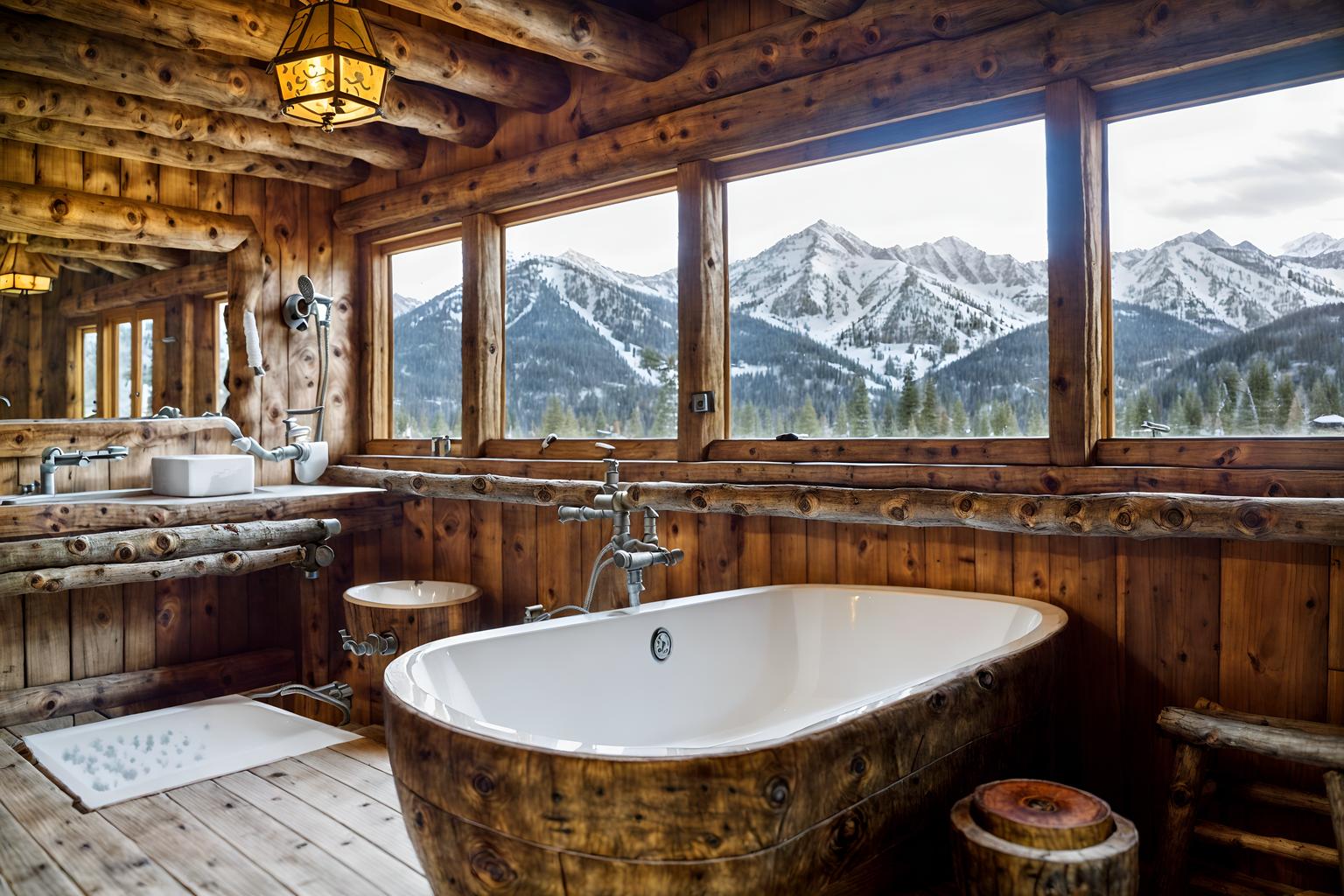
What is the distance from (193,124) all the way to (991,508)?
321 centimetres

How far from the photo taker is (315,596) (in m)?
4.11

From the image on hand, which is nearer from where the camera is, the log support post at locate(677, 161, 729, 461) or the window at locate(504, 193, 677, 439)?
the log support post at locate(677, 161, 729, 461)

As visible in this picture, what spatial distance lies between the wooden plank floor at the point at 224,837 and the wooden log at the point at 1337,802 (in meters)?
1.91

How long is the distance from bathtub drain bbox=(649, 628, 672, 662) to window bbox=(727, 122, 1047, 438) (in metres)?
0.85

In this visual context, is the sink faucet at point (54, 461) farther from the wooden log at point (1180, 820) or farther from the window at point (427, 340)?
the wooden log at point (1180, 820)

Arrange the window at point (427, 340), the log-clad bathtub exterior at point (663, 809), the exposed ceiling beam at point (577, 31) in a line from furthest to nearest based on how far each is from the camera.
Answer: the window at point (427, 340) → the exposed ceiling beam at point (577, 31) → the log-clad bathtub exterior at point (663, 809)

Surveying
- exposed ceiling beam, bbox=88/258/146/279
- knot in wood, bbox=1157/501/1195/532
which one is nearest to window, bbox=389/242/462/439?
exposed ceiling beam, bbox=88/258/146/279

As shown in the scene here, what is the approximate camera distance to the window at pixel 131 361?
3773 millimetres

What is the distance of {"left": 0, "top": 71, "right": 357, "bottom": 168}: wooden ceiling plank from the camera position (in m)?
3.16

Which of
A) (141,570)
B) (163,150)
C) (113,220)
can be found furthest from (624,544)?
(113,220)

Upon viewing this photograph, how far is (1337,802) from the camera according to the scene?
1.72 meters

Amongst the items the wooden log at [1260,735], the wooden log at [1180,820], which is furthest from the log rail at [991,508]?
the wooden log at [1180,820]

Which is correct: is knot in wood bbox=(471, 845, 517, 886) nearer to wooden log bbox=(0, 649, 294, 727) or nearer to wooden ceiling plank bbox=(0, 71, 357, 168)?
wooden log bbox=(0, 649, 294, 727)

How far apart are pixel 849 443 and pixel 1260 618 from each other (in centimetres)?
116
